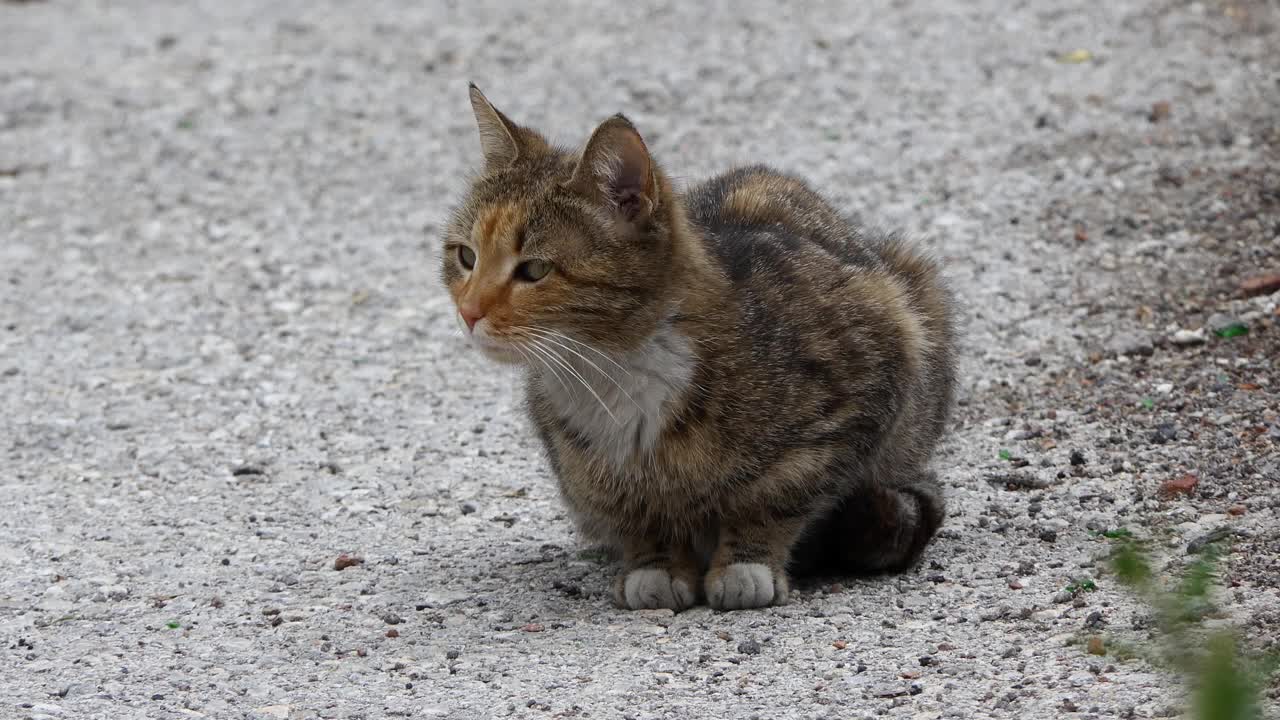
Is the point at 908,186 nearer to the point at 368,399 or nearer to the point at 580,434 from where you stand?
the point at 368,399

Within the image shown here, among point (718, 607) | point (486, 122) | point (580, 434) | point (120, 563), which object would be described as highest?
point (486, 122)

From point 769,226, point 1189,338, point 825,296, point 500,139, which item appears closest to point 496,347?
point 500,139

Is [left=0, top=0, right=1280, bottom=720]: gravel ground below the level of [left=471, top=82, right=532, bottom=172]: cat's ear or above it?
below

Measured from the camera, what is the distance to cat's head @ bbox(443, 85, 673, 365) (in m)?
4.38

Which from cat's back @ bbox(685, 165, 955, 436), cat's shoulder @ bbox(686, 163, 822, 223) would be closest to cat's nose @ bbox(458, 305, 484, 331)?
cat's back @ bbox(685, 165, 955, 436)

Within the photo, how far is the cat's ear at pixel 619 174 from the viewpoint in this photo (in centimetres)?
439

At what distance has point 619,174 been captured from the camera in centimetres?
445

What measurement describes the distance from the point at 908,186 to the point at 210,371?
3685 millimetres

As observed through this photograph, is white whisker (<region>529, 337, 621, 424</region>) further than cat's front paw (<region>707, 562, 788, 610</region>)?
No

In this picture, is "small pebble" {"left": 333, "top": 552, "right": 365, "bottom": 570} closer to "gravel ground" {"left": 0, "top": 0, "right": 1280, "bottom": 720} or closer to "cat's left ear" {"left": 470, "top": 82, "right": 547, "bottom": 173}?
"gravel ground" {"left": 0, "top": 0, "right": 1280, "bottom": 720}

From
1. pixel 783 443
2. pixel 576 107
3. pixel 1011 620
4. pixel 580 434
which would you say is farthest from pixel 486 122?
pixel 576 107

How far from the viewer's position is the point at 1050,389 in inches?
243

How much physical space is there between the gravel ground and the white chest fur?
51cm

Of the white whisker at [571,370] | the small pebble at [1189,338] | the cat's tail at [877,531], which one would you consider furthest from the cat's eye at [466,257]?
the small pebble at [1189,338]
